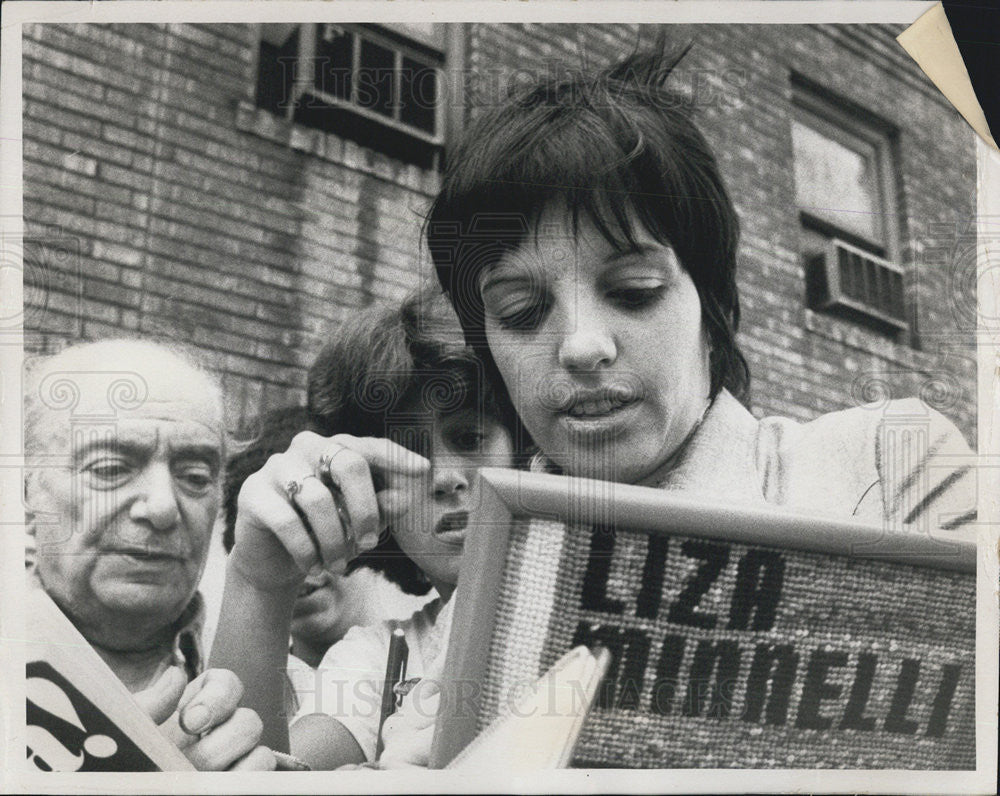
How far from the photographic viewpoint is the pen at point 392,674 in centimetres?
404

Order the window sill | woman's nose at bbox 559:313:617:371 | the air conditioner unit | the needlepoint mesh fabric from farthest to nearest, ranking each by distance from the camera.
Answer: the air conditioner unit < the window sill < woman's nose at bbox 559:313:617:371 < the needlepoint mesh fabric

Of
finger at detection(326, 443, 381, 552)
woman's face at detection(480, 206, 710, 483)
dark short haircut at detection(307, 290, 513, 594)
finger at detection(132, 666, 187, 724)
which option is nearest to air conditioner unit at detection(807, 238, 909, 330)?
woman's face at detection(480, 206, 710, 483)

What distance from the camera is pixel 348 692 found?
4.04m

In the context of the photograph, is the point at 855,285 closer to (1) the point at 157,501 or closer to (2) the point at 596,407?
(2) the point at 596,407

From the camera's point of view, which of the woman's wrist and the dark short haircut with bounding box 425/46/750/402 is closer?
the woman's wrist

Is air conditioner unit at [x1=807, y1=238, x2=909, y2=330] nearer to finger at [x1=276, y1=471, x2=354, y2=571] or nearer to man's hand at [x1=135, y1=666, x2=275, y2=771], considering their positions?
finger at [x1=276, y1=471, x2=354, y2=571]

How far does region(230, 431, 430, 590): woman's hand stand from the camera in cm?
399

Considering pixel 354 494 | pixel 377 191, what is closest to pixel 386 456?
pixel 354 494

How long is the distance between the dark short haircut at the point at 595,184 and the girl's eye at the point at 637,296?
15 cm

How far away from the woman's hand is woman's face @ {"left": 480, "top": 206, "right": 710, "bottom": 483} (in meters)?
0.47

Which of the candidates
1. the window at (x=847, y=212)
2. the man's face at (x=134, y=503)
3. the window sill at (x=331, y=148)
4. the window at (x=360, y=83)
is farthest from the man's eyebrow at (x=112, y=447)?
the window at (x=847, y=212)

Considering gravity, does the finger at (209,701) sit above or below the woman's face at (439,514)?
below

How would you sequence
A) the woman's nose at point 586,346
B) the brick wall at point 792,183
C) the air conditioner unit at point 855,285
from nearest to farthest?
the woman's nose at point 586,346 → the brick wall at point 792,183 → the air conditioner unit at point 855,285

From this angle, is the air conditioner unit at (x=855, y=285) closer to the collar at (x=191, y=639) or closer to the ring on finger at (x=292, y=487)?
the ring on finger at (x=292, y=487)
